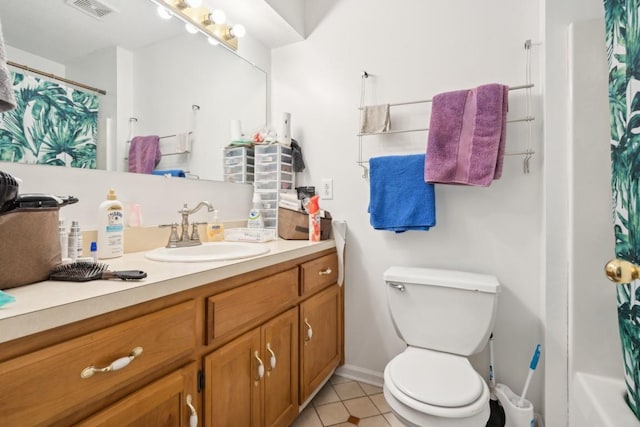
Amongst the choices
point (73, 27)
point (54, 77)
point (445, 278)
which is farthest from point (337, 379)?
point (73, 27)

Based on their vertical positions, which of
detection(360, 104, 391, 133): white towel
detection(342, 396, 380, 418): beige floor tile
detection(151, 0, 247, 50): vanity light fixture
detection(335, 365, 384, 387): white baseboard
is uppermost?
detection(151, 0, 247, 50): vanity light fixture

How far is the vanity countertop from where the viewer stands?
496 mm

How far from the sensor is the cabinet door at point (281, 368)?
3.60ft

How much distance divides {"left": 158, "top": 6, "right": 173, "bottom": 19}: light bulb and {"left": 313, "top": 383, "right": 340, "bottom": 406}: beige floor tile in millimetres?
2067

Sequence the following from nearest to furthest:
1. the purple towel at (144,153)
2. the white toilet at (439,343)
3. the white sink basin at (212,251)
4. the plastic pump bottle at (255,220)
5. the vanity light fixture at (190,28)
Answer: the white toilet at (439,343) → the white sink basin at (212,251) → the purple towel at (144,153) → the vanity light fixture at (190,28) → the plastic pump bottle at (255,220)

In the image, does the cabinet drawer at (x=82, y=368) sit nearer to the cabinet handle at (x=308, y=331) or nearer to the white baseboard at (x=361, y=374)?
the cabinet handle at (x=308, y=331)

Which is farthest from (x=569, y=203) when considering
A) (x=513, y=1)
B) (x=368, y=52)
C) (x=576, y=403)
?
(x=368, y=52)

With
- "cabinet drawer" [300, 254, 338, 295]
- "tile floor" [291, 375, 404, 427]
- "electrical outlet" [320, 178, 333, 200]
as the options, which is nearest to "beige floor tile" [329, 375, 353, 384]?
"tile floor" [291, 375, 404, 427]

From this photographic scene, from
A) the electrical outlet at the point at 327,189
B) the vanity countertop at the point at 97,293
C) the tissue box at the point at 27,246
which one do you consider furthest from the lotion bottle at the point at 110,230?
the electrical outlet at the point at 327,189

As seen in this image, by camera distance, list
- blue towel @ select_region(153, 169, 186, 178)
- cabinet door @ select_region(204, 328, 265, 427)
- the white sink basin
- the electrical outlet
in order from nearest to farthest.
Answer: cabinet door @ select_region(204, 328, 265, 427) < the white sink basin < blue towel @ select_region(153, 169, 186, 178) < the electrical outlet

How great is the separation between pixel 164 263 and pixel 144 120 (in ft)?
2.24

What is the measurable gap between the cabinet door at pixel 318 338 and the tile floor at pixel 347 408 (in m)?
0.13

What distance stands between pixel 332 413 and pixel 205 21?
2.14 meters

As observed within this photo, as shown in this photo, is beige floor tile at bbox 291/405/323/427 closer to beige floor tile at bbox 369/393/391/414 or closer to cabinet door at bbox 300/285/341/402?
cabinet door at bbox 300/285/341/402
